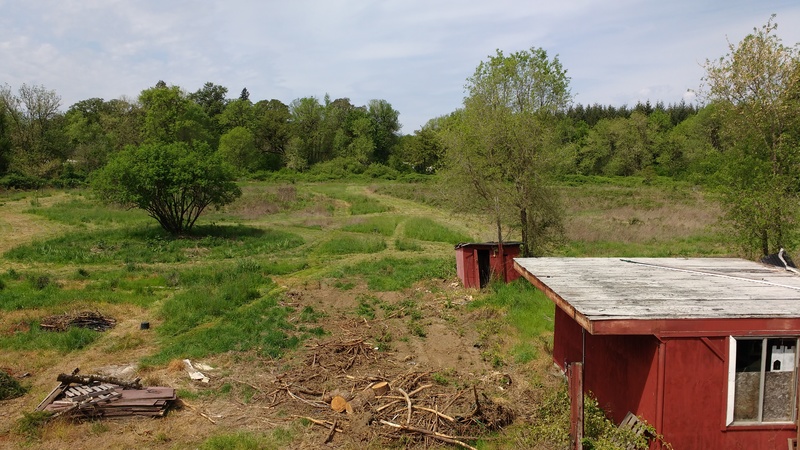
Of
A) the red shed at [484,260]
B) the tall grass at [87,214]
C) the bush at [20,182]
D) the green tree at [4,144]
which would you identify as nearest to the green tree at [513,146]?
the red shed at [484,260]

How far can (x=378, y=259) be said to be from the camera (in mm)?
24266

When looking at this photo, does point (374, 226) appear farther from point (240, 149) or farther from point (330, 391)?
point (240, 149)

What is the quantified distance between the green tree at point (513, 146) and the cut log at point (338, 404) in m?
10.0

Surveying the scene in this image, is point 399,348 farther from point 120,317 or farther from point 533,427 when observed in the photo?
point 120,317

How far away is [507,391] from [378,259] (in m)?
14.1

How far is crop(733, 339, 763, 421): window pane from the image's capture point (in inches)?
289

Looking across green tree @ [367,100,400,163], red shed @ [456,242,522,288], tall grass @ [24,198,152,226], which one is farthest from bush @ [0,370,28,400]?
green tree @ [367,100,400,163]

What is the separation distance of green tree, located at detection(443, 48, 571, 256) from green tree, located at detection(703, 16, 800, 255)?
17.0ft

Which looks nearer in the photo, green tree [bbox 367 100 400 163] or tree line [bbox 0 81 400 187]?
tree line [bbox 0 81 400 187]

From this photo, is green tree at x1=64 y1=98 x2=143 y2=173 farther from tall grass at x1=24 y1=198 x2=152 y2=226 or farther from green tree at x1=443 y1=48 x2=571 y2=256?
green tree at x1=443 y1=48 x2=571 y2=256

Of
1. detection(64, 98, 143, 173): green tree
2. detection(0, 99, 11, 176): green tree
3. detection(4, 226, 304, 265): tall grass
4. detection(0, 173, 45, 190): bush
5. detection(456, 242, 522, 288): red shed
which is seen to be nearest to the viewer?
detection(456, 242, 522, 288): red shed

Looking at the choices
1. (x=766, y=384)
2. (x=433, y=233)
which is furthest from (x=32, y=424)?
(x=433, y=233)

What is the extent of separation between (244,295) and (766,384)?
13798 mm

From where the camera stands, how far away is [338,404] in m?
9.91
